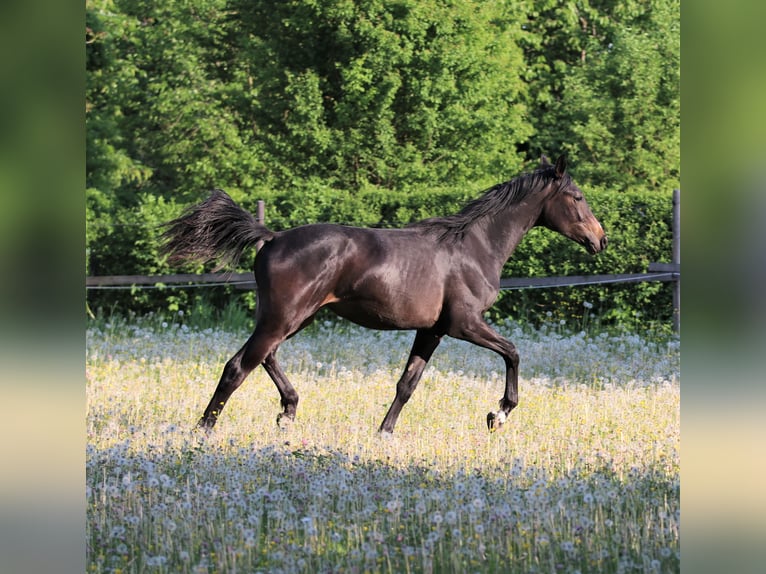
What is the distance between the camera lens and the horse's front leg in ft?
24.0

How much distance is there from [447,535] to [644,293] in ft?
31.6

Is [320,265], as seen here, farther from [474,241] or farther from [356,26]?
[356,26]

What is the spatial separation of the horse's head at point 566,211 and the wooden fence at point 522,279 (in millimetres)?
5217

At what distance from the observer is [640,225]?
14.2 metres

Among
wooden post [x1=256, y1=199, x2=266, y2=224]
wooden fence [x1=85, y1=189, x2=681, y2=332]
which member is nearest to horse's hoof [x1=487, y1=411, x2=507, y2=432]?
wooden fence [x1=85, y1=189, x2=681, y2=332]

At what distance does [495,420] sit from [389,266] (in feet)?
4.62

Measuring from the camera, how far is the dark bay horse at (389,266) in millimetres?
6992

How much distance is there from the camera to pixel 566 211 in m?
7.83

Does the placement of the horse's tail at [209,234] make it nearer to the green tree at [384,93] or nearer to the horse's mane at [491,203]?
the horse's mane at [491,203]

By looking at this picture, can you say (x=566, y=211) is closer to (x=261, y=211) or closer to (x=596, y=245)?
(x=596, y=245)

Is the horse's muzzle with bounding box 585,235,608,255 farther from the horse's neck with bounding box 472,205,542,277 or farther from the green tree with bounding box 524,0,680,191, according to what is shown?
the green tree with bounding box 524,0,680,191

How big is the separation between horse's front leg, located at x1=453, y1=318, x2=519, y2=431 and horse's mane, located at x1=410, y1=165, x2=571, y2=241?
2.45 feet
